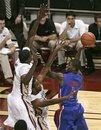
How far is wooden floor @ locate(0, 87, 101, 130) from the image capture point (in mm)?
7200

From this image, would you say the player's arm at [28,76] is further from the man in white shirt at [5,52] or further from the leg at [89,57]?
the leg at [89,57]

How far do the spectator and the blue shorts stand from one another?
5.40 metres

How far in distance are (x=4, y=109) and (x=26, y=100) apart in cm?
255

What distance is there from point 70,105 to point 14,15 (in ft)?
19.2

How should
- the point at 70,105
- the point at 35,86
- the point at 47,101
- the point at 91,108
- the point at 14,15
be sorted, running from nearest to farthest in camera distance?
1. the point at 47,101
2. the point at 35,86
3. the point at 70,105
4. the point at 91,108
5. the point at 14,15

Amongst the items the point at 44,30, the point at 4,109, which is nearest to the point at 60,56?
the point at 44,30

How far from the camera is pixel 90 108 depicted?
8023mm

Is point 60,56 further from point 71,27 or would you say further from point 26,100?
point 26,100

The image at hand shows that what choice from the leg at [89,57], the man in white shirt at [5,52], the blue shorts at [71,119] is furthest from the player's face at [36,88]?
the leg at [89,57]

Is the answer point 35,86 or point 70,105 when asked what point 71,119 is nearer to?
point 70,105

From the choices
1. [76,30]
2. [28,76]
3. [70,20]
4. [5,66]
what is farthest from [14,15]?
[28,76]

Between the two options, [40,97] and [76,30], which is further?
[76,30]

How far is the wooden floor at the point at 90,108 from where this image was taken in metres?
7.20

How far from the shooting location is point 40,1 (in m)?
12.6
